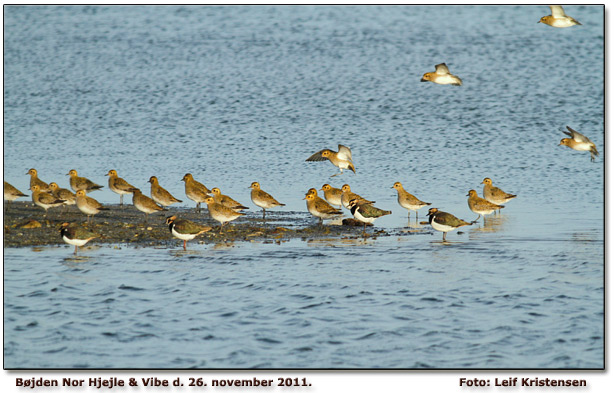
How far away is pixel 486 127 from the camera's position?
3066cm

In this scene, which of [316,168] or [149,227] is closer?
[149,227]

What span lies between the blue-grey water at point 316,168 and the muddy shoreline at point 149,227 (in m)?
0.60

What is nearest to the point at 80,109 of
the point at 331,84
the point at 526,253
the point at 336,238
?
the point at 331,84

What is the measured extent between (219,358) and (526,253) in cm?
769

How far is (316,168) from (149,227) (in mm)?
9007

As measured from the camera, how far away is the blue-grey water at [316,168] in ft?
36.9

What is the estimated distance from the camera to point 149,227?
1788 centimetres

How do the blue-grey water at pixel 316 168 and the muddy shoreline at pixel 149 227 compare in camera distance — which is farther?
the muddy shoreline at pixel 149 227

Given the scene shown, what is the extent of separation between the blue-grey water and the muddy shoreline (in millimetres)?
605

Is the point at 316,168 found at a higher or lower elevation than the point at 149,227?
higher

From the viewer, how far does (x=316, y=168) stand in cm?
2589

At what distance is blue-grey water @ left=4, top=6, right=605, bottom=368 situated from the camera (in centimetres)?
1123

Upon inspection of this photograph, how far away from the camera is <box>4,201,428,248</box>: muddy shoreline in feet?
54.3

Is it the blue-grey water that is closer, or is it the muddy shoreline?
the blue-grey water
